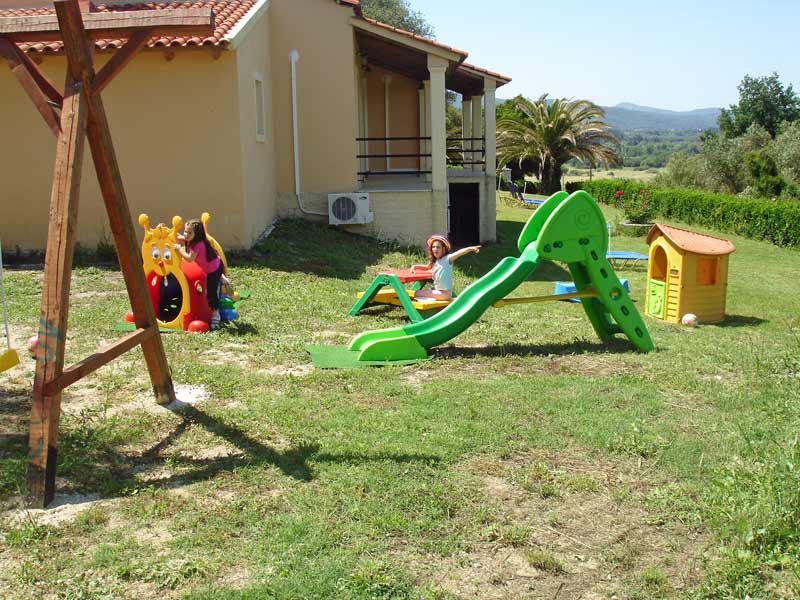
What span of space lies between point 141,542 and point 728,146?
4130cm

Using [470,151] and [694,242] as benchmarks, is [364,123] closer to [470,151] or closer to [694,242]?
[470,151]

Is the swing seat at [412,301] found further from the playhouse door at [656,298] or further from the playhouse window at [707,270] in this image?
the playhouse window at [707,270]

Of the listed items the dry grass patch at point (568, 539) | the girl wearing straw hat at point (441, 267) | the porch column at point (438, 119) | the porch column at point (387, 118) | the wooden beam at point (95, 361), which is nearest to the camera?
the dry grass patch at point (568, 539)

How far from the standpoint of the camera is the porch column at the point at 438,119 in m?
15.6

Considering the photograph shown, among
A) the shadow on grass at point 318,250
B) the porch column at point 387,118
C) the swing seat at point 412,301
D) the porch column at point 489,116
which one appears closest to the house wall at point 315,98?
the shadow on grass at point 318,250

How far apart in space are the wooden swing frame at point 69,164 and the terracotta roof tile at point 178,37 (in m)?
5.36

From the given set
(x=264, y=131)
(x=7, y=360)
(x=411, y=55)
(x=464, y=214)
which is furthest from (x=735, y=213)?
(x=7, y=360)

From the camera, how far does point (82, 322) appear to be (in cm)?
857

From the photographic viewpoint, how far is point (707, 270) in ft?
33.8

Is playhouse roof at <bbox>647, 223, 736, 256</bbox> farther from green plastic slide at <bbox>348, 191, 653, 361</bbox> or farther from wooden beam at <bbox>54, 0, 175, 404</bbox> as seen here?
wooden beam at <bbox>54, 0, 175, 404</bbox>

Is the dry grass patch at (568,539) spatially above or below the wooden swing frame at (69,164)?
below

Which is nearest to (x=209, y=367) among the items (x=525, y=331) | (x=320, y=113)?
(x=525, y=331)

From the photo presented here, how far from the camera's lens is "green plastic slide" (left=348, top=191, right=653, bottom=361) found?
24.7 feet

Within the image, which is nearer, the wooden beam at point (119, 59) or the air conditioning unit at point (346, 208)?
the wooden beam at point (119, 59)
